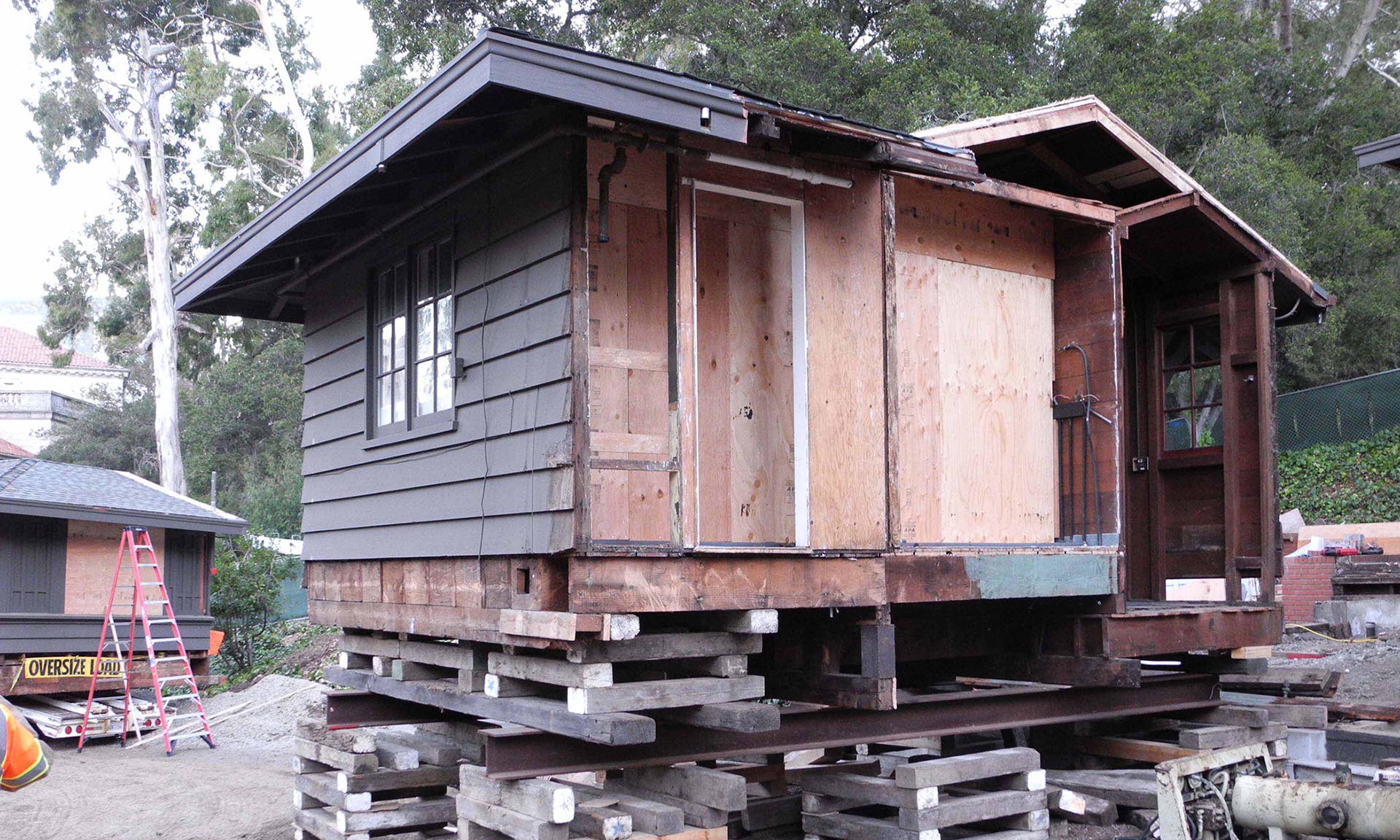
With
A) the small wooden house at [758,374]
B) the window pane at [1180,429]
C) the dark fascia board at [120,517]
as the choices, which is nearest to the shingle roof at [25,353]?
the dark fascia board at [120,517]

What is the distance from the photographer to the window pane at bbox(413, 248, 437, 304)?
7.62 metres

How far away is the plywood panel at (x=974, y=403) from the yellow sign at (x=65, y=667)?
40.3 feet

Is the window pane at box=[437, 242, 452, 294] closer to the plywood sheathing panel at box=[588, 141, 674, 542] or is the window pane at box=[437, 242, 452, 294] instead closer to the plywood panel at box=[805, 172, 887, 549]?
the plywood sheathing panel at box=[588, 141, 674, 542]

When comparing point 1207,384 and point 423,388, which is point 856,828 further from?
point 1207,384

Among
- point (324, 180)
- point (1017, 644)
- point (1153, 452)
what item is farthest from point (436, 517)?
point (1153, 452)

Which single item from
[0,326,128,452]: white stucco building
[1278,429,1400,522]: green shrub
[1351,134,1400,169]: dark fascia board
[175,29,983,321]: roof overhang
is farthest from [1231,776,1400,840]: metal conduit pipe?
[0,326,128,452]: white stucco building

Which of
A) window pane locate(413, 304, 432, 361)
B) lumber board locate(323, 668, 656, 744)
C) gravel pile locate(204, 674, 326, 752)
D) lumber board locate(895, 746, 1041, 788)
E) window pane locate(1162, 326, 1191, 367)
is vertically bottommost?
gravel pile locate(204, 674, 326, 752)

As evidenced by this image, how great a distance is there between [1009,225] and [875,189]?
1793mm

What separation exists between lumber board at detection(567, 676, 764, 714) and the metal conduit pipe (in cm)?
231

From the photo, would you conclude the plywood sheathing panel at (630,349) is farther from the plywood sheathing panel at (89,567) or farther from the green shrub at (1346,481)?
the green shrub at (1346,481)

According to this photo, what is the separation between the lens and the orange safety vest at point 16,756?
5.01 m

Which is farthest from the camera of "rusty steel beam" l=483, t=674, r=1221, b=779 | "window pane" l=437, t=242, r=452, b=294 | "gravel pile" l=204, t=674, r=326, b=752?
"gravel pile" l=204, t=674, r=326, b=752

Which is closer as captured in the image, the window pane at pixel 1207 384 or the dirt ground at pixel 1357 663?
the dirt ground at pixel 1357 663

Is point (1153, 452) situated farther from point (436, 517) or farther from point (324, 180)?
point (324, 180)
